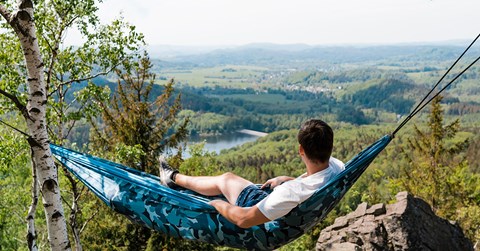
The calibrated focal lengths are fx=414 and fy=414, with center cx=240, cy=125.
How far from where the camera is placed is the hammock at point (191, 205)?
2467 mm

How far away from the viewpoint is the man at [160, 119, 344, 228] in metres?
2.26

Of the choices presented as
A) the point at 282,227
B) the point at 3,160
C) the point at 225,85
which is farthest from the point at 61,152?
the point at 225,85

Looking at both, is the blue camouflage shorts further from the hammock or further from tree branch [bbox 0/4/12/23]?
tree branch [bbox 0/4/12/23]

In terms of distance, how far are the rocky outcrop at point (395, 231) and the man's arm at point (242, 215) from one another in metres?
2.82

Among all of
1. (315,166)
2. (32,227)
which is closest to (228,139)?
(32,227)

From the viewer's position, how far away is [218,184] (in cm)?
289

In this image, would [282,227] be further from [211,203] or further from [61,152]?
[61,152]

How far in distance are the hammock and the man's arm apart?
13 cm

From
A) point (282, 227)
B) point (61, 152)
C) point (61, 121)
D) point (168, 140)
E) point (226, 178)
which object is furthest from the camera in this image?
point (168, 140)

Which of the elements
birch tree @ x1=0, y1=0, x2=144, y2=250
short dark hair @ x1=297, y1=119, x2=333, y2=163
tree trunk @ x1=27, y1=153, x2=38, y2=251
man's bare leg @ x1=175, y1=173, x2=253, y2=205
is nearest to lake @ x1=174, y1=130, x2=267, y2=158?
birch tree @ x1=0, y1=0, x2=144, y2=250

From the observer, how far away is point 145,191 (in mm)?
2996

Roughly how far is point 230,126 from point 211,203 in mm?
81214

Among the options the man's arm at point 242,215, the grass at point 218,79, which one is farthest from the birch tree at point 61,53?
the grass at point 218,79

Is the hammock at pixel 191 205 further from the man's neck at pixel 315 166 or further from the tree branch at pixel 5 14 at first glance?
the tree branch at pixel 5 14
